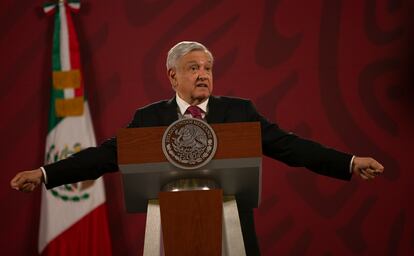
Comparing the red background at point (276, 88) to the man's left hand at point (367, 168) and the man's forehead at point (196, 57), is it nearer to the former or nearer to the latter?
the man's forehead at point (196, 57)

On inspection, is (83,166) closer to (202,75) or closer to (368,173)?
(202,75)

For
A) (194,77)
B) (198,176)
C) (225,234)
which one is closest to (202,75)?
(194,77)

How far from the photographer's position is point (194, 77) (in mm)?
2381

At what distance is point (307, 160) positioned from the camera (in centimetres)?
225

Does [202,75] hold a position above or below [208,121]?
above

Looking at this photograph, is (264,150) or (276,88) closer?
(264,150)

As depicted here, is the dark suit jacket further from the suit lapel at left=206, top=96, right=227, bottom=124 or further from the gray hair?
the gray hair

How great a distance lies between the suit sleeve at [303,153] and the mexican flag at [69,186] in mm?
2072

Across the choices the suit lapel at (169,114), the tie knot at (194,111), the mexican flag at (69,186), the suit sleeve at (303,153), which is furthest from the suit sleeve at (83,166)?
the mexican flag at (69,186)

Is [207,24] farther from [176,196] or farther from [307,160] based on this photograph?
[176,196]

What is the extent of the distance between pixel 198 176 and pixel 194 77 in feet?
1.95

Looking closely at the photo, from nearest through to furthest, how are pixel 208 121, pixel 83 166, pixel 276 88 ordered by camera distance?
pixel 83 166, pixel 208 121, pixel 276 88

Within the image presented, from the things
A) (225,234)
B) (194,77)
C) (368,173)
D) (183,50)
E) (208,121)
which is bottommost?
(225,234)

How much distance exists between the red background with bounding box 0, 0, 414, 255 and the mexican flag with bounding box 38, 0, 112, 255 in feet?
0.50
